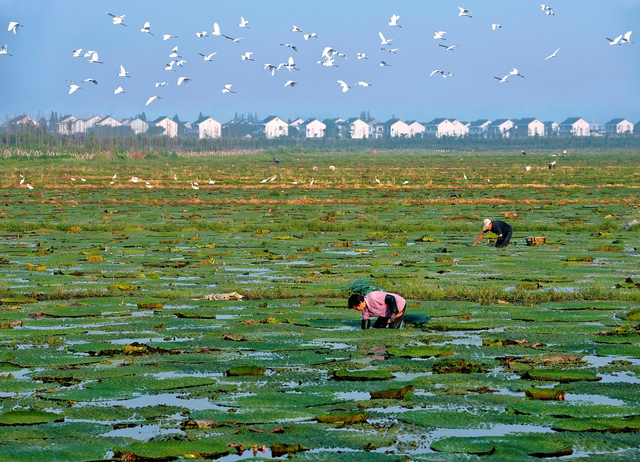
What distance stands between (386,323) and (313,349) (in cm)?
186

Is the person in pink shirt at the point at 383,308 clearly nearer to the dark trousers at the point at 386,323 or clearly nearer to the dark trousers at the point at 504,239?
the dark trousers at the point at 386,323

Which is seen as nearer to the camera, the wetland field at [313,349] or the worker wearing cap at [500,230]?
the wetland field at [313,349]

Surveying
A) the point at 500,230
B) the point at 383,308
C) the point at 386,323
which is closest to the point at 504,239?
the point at 500,230

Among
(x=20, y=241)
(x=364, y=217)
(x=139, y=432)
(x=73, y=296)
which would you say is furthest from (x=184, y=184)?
(x=139, y=432)

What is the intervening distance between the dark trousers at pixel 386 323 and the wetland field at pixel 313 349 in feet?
0.52

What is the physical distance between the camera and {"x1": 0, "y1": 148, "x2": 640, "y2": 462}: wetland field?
25.1 feet

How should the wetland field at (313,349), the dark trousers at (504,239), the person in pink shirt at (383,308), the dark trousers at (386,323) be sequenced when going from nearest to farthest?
the wetland field at (313,349)
the person in pink shirt at (383,308)
the dark trousers at (386,323)
the dark trousers at (504,239)

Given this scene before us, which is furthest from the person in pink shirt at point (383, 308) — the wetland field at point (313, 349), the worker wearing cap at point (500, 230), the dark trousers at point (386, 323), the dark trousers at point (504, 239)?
the dark trousers at point (504, 239)

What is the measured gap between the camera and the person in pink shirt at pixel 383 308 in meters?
12.4

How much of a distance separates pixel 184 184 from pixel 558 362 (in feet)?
163

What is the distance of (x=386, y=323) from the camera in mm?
12773

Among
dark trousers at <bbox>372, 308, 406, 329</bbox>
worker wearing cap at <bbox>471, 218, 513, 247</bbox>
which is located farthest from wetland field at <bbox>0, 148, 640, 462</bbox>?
worker wearing cap at <bbox>471, 218, 513, 247</bbox>

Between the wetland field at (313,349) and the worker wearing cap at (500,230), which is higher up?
the worker wearing cap at (500,230)

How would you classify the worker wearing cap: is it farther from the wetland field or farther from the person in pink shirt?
the person in pink shirt
